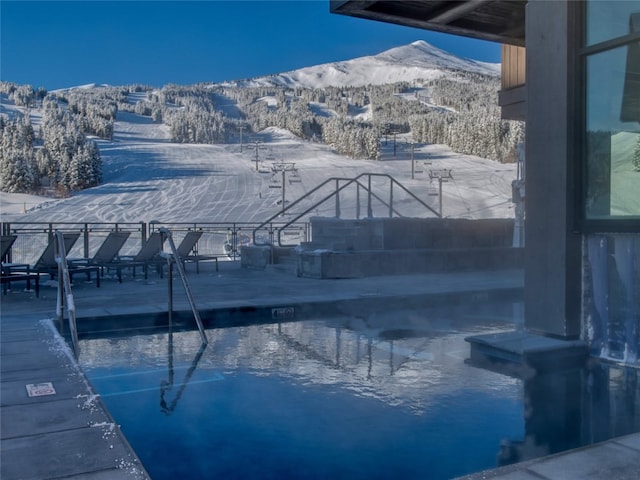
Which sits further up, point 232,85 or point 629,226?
point 232,85

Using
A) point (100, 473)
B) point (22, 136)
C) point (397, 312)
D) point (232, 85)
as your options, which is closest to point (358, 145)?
point (22, 136)

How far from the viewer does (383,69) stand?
176 meters

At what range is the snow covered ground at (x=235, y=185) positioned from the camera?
44.1 metres

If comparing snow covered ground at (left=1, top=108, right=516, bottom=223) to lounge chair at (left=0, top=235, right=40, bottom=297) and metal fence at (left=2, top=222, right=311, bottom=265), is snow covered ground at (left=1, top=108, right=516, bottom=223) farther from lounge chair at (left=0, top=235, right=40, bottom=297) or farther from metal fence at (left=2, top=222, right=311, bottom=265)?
lounge chair at (left=0, top=235, right=40, bottom=297)

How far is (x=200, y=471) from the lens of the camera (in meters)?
2.69

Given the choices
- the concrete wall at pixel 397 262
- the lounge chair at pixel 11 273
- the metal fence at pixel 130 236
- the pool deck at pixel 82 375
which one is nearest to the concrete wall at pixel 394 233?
the concrete wall at pixel 397 262

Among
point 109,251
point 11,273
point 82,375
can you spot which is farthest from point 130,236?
point 82,375

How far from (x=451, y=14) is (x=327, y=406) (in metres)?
4.56

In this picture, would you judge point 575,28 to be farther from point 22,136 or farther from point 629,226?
point 22,136

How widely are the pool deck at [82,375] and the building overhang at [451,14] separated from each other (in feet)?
10.0

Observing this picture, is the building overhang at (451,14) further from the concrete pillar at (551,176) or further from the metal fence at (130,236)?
the metal fence at (130,236)

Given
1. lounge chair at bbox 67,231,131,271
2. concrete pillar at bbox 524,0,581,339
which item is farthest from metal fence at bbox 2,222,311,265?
concrete pillar at bbox 524,0,581,339

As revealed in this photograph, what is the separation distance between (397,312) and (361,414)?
3756 mm

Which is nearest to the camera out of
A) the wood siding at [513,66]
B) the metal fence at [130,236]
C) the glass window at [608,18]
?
the glass window at [608,18]
